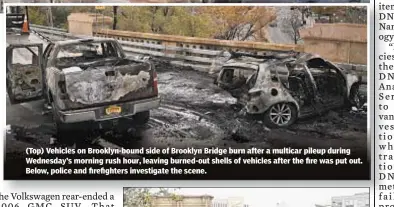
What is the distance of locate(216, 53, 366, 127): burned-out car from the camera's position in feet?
12.5

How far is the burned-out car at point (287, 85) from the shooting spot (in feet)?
12.5

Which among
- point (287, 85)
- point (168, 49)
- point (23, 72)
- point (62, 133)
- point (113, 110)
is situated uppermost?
point (168, 49)

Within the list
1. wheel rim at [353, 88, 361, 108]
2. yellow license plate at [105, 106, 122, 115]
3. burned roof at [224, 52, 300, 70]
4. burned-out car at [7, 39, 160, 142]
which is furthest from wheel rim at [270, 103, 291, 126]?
yellow license plate at [105, 106, 122, 115]

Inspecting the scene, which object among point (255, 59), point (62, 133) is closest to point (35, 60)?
point (62, 133)

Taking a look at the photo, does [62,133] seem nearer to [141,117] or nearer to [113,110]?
[113,110]

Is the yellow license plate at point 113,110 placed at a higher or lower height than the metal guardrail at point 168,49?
lower

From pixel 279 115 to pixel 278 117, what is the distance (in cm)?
1

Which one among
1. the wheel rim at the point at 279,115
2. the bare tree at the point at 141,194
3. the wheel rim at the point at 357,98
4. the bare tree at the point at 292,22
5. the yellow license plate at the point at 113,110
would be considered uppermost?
the bare tree at the point at 292,22

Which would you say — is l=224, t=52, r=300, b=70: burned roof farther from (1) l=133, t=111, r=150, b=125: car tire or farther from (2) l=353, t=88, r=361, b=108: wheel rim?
(1) l=133, t=111, r=150, b=125: car tire

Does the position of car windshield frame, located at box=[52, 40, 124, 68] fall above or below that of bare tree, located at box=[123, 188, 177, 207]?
above

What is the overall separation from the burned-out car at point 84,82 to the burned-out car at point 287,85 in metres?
0.52

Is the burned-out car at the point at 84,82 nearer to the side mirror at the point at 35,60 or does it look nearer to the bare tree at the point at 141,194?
the side mirror at the point at 35,60

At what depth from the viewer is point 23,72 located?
3.84m

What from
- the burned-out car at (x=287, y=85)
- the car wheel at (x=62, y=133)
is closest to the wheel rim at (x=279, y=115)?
the burned-out car at (x=287, y=85)
